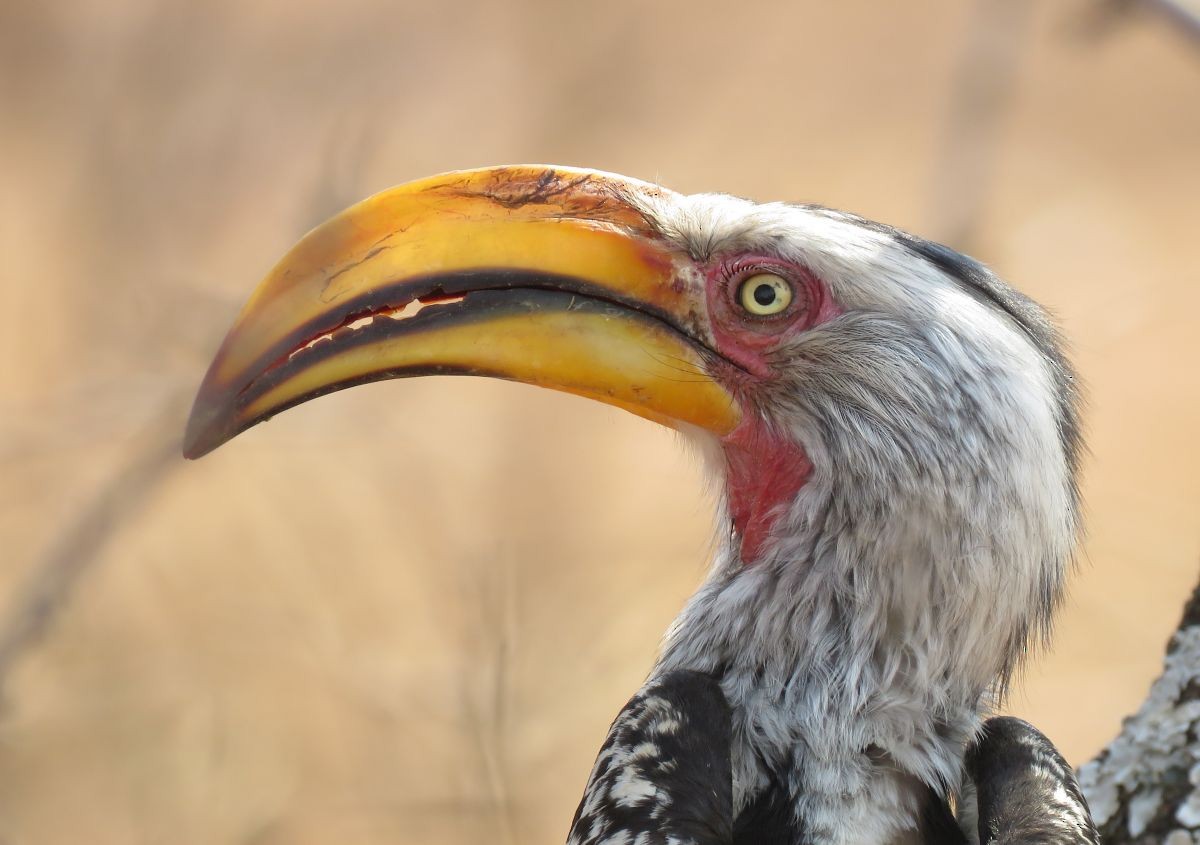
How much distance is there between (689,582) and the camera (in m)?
6.52

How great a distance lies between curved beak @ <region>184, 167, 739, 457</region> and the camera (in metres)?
2.66

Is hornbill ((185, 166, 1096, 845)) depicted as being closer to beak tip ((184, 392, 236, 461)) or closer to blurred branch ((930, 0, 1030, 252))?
beak tip ((184, 392, 236, 461))

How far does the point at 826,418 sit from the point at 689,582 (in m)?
3.90

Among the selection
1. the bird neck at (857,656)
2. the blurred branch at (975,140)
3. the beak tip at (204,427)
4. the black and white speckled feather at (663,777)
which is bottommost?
the black and white speckled feather at (663,777)

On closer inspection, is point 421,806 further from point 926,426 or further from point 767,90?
point 767,90

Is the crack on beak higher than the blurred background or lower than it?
lower

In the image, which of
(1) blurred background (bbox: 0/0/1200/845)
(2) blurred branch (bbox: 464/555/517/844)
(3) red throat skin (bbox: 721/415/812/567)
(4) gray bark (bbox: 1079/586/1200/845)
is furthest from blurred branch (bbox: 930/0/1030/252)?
(3) red throat skin (bbox: 721/415/812/567)

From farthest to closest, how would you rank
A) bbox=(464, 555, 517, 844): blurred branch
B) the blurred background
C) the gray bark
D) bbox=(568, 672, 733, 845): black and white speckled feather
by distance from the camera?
1. the blurred background
2. bbox=(464, 555, 517, 844): blurred branch
3. the gray bark
4. bbox=(568, 672, 733, 845): black and white speckled feather

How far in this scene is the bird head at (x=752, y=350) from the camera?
256 cm

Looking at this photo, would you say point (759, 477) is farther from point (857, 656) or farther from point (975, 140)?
point (975, 140)

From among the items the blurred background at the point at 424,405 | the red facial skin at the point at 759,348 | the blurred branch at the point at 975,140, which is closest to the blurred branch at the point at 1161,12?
the blurred background at the point at 424,405

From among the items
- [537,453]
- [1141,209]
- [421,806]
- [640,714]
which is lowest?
[640,714]

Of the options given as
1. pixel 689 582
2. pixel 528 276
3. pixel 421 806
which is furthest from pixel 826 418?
pixel 689 582

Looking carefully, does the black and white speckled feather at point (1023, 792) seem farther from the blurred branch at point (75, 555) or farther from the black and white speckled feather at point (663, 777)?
the blurred branch at point (75, 555)
